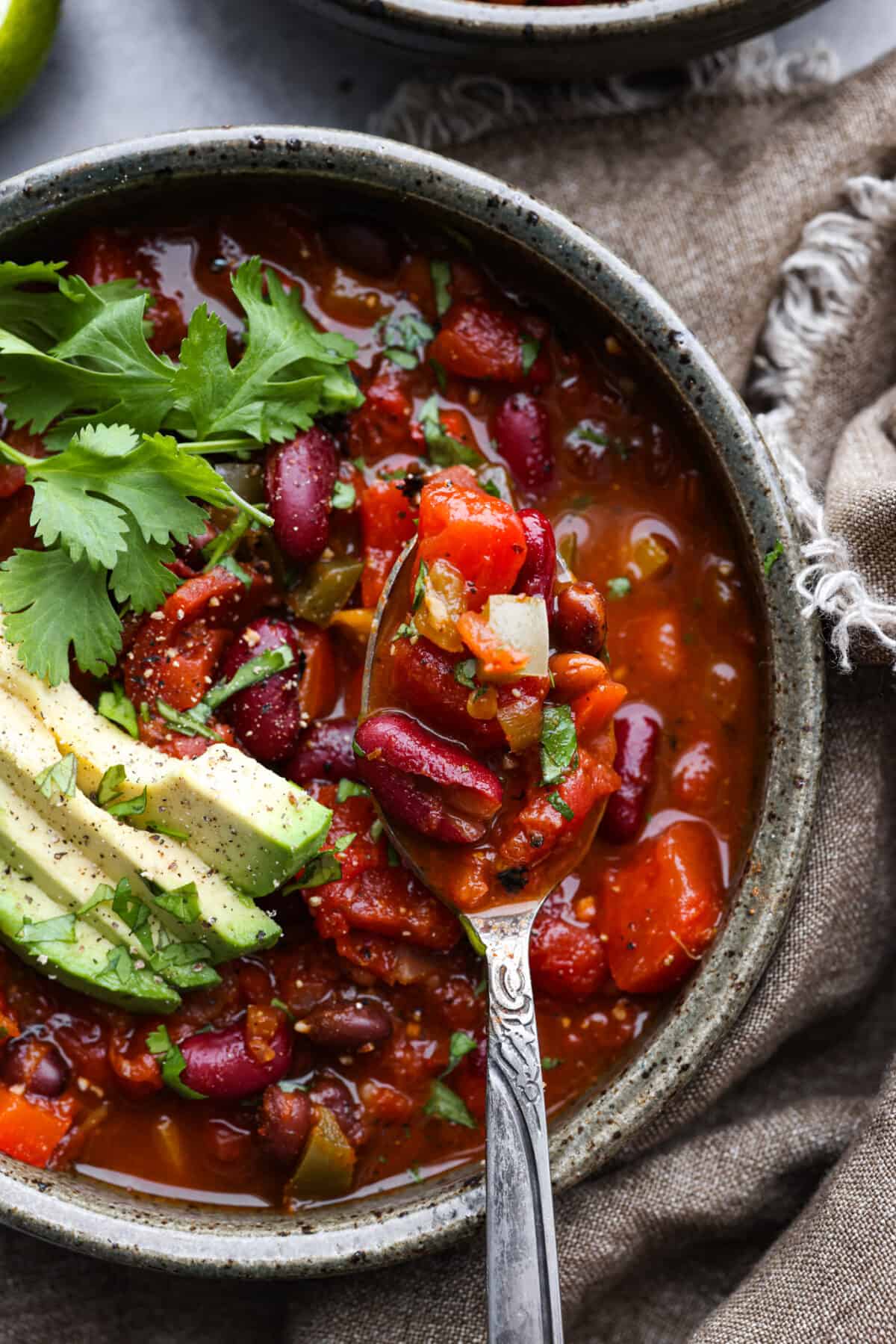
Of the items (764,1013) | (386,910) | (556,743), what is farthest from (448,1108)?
(556,743)

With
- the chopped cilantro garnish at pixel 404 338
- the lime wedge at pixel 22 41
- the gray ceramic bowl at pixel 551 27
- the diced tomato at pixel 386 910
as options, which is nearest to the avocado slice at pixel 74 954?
the diced tomato at pixel 386 910

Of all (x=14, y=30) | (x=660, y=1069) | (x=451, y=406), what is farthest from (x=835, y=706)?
(x=14, y=30)

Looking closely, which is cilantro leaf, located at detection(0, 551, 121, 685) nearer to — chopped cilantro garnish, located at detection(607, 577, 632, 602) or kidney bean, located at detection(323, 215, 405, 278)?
kidney bean, located at detection(323, 215, 405, 278)

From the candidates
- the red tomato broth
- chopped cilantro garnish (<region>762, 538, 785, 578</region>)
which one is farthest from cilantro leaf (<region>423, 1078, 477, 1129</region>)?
chopped cilantro garnish (<region>762, 538, 785, 578</region>)

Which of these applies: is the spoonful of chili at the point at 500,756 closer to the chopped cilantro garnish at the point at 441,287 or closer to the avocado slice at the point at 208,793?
the avocado slice at the point at 208,793

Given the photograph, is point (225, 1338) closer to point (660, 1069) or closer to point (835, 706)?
point (660, 1069)

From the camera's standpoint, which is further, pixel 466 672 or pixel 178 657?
pixel 178 657

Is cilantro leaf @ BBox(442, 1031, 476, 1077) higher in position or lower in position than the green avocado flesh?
lower

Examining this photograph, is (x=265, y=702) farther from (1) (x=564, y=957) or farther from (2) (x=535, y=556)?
(1) (x=564, y=957)
